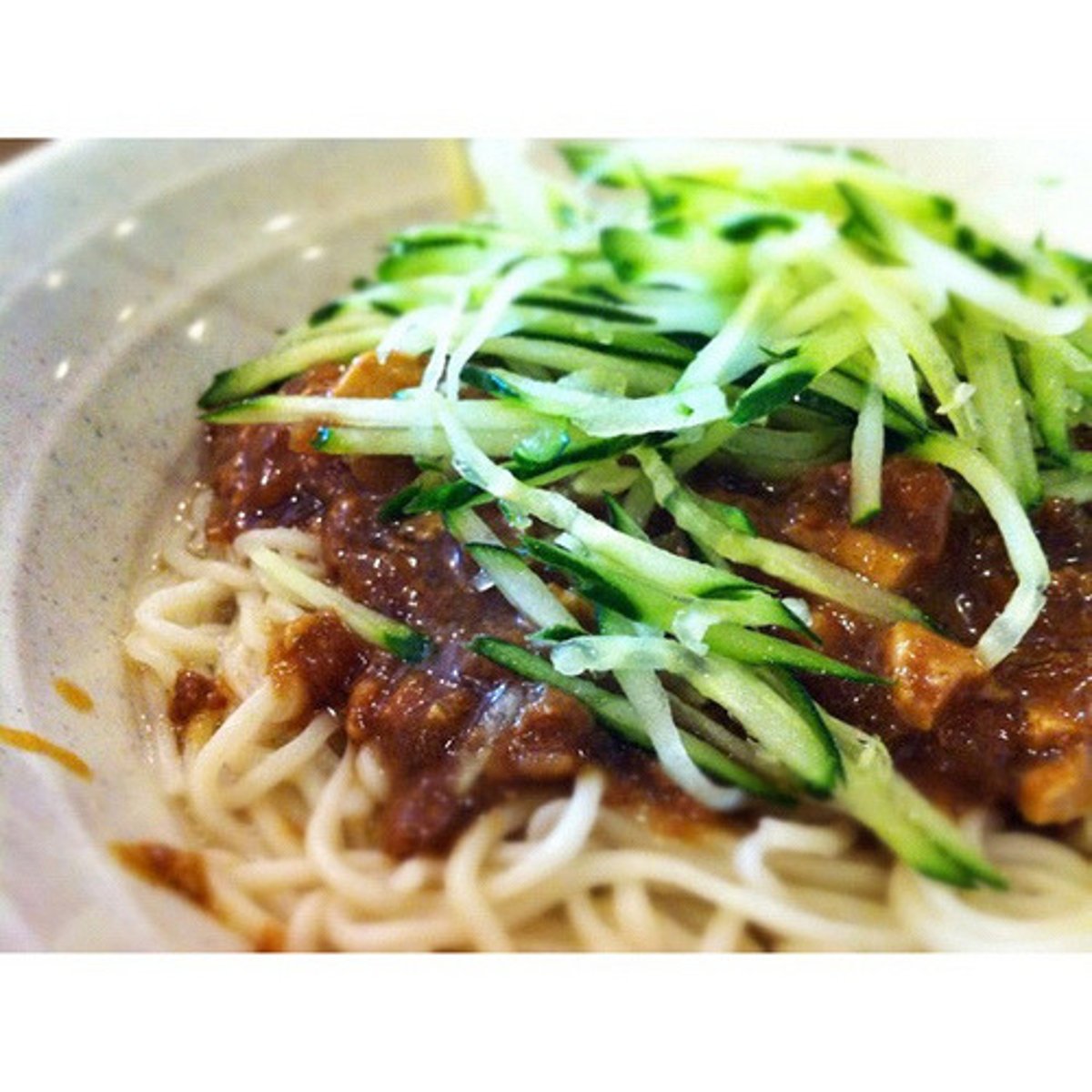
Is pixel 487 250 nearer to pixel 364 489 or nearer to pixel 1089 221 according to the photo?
pixel 364 489

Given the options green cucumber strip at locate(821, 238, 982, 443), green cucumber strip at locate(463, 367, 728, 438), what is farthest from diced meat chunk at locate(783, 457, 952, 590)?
green cucumber strip at locate(463, 367, 728, 438)

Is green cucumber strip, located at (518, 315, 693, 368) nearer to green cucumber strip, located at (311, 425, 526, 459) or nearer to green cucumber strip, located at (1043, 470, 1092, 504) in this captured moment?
green cucumber strip, located at (311, 425, 526, 459)

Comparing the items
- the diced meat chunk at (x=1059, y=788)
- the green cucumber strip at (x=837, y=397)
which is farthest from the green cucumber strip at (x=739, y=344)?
the diced meat chunk at (x=1059, y=788)

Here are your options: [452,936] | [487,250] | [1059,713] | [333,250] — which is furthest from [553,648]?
[333,250]

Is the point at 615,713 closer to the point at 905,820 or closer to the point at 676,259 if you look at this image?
the point at 905,820

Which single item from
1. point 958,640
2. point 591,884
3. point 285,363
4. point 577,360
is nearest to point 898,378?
point 958,640

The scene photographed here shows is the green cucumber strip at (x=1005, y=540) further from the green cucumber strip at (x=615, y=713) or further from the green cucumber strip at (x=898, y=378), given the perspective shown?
the green cucumber strip at (x=615, y=713)
